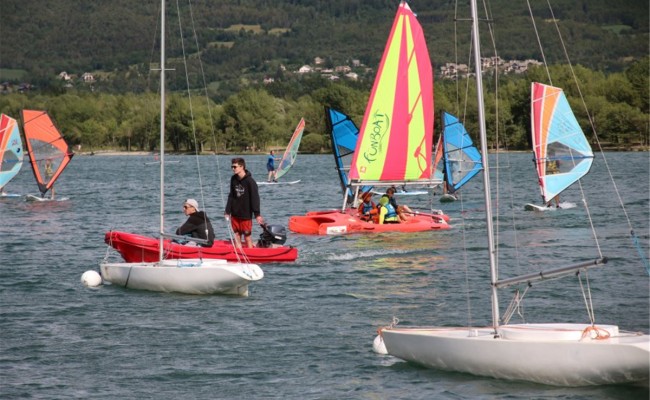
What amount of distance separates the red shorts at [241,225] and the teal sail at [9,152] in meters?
29.3

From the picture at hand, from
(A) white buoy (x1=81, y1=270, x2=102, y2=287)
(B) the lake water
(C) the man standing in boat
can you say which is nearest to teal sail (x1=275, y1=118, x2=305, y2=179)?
(B) the lake water

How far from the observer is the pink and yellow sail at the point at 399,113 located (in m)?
34.5

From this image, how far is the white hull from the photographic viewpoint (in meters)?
21.7

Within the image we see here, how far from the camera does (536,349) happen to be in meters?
14.4

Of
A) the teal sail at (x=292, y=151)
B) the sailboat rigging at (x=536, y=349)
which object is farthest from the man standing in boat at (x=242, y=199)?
Answer: the teal sail at (x=292, y=151)

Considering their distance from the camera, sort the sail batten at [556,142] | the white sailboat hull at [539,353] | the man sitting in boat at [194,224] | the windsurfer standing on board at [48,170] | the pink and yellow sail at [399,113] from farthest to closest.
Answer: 1. the windsurfer standing on board at [48,170]
2. the sail batten at [556,142]
3. the pink and yellow sail at [399,113]
4. the man sitting in boat at [194,224]
5. the white sailboat hull at [539,353]

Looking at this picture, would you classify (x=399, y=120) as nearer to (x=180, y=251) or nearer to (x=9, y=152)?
(x=180, y=251)

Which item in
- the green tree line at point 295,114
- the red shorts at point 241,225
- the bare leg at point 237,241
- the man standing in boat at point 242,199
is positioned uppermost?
the man standing in boat at point 242,199

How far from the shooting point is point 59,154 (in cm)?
5206

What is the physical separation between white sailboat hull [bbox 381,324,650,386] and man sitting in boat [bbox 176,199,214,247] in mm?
8574

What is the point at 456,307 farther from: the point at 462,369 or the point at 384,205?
the point at 384,205

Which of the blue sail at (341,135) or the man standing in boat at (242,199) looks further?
the blue sail at (341,135)

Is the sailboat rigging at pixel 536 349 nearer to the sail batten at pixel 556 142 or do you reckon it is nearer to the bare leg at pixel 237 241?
the bare leg at pixel 237 241

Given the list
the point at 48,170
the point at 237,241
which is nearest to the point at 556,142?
the point at 237,241
